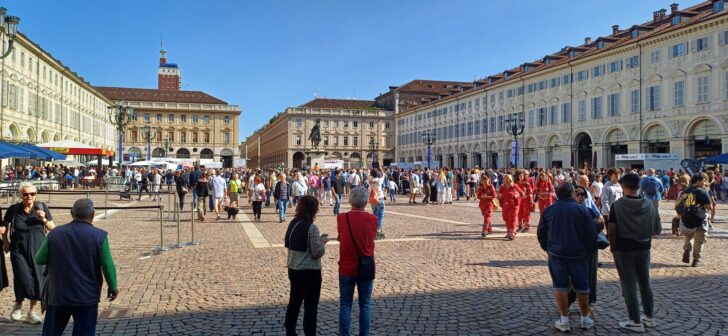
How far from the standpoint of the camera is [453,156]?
74500 mm

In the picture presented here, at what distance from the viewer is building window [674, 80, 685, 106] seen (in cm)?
3891

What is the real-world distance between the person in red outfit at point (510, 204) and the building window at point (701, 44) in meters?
33.6

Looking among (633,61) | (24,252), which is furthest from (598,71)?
(24,252)

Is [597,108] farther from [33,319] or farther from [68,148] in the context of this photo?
[33,319]

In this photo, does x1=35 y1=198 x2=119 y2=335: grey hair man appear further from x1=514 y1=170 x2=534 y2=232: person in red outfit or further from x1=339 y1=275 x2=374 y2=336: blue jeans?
x1=514 y1=170 x2=534 y2=232: person in red outfit

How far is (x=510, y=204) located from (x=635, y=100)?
37.0m

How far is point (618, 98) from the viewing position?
147 feet

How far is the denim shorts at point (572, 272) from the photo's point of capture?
5270 millimetres

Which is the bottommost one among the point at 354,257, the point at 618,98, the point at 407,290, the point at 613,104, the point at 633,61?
the point at 407,290

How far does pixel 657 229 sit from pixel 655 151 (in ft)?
138

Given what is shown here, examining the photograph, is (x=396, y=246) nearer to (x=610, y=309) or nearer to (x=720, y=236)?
(x=610, y=309)

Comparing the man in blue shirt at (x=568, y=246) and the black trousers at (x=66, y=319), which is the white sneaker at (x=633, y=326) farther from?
the black trousers at (x=66, y=319)

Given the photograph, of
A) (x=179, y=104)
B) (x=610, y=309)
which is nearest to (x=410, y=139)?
(x=179, y=104)

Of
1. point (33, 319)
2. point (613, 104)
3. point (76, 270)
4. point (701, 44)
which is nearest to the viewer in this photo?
point (76, 270)
